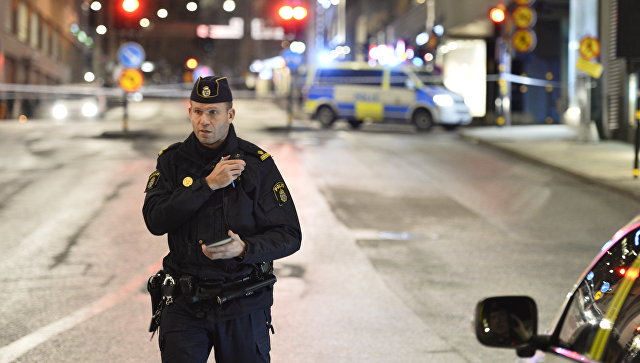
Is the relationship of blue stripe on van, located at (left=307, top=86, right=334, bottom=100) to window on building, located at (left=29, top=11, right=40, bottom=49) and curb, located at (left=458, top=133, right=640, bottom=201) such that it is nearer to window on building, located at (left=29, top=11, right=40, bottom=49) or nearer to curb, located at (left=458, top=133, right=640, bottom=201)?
curb, located at (left=458, top=133, right=640, bottom=201)

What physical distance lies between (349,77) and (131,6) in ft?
42.1

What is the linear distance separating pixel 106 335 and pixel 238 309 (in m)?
3.71

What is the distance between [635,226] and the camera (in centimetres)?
304

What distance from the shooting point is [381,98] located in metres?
31.5

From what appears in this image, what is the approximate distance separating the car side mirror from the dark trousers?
1.35 m

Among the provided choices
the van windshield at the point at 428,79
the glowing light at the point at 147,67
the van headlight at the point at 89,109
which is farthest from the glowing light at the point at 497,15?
the glowing light at the point at 147,67

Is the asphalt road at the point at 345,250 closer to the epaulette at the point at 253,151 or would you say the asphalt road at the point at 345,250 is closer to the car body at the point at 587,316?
the epaulette at the point at 253,151

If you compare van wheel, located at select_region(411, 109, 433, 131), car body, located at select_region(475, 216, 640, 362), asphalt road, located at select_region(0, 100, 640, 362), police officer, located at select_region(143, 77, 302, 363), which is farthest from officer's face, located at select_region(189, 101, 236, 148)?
van wheel, located at select_region(411, 109, 433, 131)

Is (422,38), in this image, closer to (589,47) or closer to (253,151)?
(589,47)

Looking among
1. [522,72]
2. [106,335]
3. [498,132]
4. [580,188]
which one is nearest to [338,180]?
[580,188]

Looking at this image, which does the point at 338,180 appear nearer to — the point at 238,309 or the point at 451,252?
the point at 451,252

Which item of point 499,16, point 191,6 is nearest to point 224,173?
point 191,6

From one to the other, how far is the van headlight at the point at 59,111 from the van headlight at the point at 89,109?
0.62 metres

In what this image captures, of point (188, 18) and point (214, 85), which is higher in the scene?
point (188, 18)
